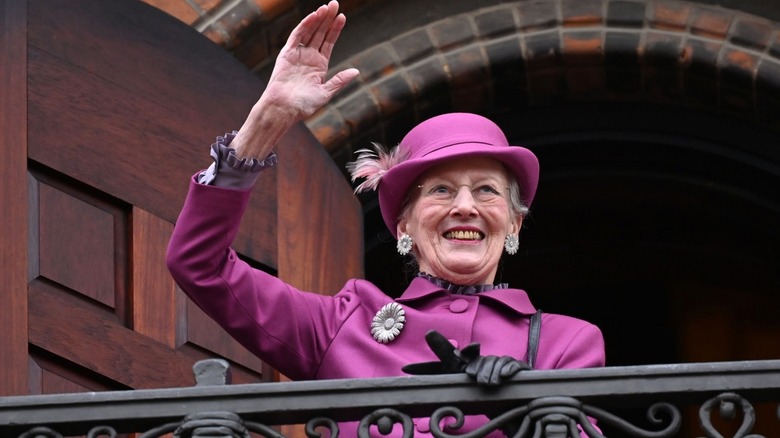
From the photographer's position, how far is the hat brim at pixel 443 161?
5102 mm

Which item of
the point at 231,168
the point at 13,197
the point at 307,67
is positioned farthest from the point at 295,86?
the point at 13,197

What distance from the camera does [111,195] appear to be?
5711mm

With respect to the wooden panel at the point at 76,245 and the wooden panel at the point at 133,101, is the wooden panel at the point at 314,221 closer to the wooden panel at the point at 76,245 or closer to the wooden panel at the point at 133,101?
the wooden panel at the point at 133,101

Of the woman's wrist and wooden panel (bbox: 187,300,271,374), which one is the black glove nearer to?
the woman's wrist

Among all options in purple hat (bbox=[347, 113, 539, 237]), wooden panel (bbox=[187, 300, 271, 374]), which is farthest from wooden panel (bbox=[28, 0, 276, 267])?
purple hat (bbox=[347, 113, 539, 237])

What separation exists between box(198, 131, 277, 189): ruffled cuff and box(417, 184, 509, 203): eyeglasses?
0.46 m

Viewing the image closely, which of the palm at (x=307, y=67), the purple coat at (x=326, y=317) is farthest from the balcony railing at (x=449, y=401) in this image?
the palm at (x=307, y=67)

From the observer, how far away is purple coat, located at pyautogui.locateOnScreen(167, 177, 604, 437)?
15.8 ft

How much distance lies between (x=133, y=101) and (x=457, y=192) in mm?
1129

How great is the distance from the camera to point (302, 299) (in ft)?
16.3

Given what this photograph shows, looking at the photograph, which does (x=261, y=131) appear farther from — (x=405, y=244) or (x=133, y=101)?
(x=133, y=101)

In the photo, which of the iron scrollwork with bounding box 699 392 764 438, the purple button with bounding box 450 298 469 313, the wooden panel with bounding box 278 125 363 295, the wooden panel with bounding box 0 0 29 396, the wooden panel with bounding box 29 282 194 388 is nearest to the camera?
the iron scrollwork with bounding box 699 392 764 438

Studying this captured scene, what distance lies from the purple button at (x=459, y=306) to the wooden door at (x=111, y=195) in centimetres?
95

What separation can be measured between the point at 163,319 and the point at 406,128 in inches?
64.8
